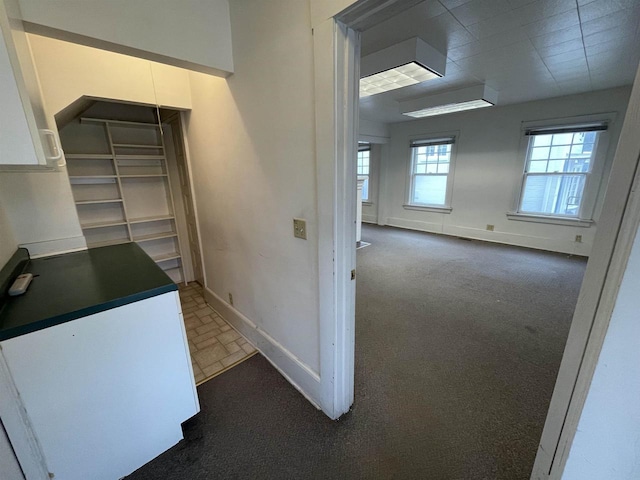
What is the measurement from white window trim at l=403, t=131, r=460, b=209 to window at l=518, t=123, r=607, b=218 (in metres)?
1.15

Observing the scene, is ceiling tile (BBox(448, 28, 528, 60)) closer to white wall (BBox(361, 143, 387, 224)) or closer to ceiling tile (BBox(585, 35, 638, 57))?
ceiling tile (BBox(585, 35, 638, 57))

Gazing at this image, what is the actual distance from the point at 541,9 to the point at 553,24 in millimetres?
301

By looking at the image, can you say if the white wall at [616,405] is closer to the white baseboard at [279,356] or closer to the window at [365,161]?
the white baseboard at [279,356]

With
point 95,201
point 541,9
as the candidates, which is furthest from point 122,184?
point 541,9

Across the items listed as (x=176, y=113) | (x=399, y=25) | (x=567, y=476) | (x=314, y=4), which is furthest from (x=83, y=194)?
(x=567, y=476)

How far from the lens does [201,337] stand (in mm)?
2311

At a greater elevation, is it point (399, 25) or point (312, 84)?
point (399, 25)

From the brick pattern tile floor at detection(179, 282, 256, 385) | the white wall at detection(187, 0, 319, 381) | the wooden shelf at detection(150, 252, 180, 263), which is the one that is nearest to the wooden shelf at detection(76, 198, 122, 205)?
the wooden shelf at detection(150, 252, 180, 263)

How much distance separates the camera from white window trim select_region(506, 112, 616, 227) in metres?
3.63

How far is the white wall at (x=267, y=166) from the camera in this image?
1.26 metres

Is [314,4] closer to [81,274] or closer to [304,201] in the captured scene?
[304,201]

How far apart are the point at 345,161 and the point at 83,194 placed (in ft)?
9.95

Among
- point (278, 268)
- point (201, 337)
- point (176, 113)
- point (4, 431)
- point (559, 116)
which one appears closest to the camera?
point (4, 431)

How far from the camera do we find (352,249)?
4.25 feet
